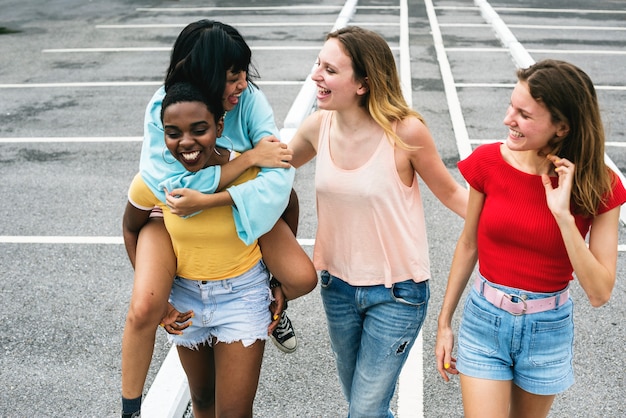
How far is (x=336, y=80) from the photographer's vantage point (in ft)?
9.82

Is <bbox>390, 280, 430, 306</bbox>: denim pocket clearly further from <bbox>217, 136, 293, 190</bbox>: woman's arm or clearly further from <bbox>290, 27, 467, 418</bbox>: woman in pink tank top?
<bbox>217, 136, 293, 190</bbox>: woman's arm

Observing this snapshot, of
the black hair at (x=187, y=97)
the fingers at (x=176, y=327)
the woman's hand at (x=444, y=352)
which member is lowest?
the woman's hand at (x=444, y=352)

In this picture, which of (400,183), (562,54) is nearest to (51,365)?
(400,183)

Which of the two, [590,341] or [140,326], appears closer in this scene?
[140,326]

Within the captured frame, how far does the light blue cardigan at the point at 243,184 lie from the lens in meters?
2.81

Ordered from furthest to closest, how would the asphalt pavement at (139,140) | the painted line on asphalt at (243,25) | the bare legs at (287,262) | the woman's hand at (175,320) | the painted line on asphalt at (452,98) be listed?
the painted line on asphalt at (243,25)
the painted line on asphalt at (452,98)
the asphalt pavement at (139,140)
the bare legs at (287,262)
the woman's hand at (175,320)

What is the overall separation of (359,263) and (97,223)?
→ 4.08 meters

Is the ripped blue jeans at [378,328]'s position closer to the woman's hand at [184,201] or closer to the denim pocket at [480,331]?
the denim pocket at [480,331]

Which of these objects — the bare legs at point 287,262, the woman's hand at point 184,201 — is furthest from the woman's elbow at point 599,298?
the woman's hand at point 184,201

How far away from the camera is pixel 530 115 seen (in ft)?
8.64

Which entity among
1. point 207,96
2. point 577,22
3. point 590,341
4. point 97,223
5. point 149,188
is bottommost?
point 577,22

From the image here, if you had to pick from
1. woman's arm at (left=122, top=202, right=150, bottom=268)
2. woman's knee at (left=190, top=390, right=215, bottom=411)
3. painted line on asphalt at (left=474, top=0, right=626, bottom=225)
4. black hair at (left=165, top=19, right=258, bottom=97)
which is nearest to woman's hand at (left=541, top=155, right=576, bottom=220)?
black hair at (left=165, top=19, right=258, bottom=97)

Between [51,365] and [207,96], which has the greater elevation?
[207,96]

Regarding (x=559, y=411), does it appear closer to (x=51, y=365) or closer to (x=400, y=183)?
(x=400, y=183)
